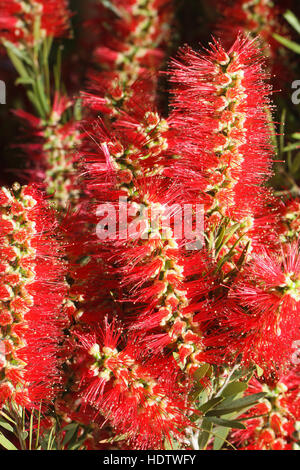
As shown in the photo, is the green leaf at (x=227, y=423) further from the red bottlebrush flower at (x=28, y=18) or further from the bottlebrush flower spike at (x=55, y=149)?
the red bottlebrush flower at (x=28, y=18)

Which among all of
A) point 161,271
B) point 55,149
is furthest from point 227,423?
point 55,149

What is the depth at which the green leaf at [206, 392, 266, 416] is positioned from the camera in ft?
1.50

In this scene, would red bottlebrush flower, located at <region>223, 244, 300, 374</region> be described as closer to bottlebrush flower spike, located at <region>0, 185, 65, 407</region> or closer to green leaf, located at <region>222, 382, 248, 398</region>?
green leaf, located at <region>222, 382, 248, 398</region>

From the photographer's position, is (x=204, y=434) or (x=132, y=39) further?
(x=132, y=39)

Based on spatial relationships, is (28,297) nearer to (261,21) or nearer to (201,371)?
(201,371)

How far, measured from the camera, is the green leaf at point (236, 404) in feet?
1.50

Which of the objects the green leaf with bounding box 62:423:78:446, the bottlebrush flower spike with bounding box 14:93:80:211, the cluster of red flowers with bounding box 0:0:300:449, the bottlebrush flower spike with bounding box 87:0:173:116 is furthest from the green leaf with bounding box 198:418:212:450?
the bottlebrush flower spike with bounding box 87:0:173:116

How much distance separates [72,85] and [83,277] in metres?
0.48

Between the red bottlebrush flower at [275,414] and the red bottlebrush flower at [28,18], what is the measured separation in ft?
1.92

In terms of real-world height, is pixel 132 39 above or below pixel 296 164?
above

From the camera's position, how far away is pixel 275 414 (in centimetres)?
53

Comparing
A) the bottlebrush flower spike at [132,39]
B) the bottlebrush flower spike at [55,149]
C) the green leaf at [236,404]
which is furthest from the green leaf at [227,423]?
the bottlebrush flower spike at [132,39]

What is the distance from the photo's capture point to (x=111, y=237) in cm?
43

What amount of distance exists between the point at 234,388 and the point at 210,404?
0.09 ft
